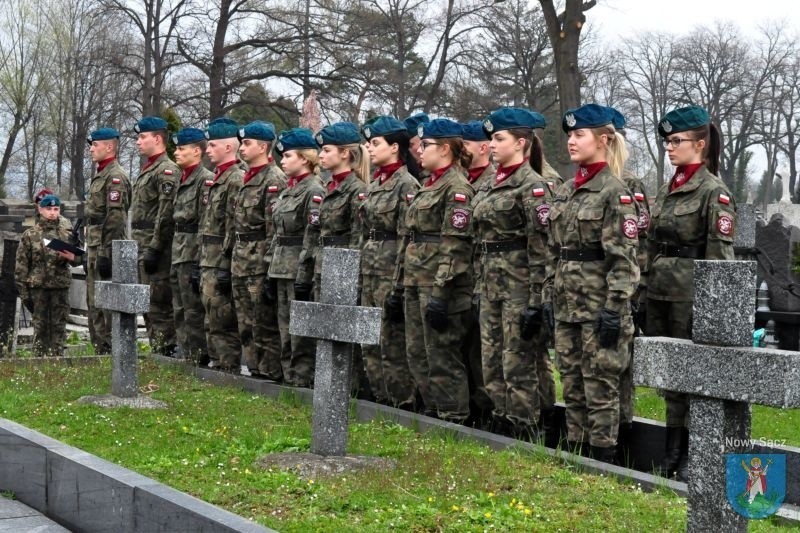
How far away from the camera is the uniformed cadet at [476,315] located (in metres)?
8.83

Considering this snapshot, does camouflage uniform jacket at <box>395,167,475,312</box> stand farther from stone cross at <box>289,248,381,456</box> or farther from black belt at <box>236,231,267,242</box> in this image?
black belt at <box>236,231,267,242</box>

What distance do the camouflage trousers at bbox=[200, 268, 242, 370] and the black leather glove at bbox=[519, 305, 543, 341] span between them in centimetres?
404

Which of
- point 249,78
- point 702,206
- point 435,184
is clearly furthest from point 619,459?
point 249,78

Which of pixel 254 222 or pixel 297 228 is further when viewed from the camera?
pixel 254 222

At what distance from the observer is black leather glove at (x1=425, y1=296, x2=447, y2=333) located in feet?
28.4

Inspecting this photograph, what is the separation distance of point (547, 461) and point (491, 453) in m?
0.40

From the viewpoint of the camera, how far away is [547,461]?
7230 mm

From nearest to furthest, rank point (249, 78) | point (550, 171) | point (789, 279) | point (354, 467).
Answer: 1. point (354, 467)
2. point (550, 171)
3. point (789, 279)
4. point (249, 78)

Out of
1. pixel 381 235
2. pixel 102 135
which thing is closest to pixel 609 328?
pixel 381 235

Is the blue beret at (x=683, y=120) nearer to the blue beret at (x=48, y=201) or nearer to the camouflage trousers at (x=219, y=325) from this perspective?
the camouflage trousers at (x=219, y=325)

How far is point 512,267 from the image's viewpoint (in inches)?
325

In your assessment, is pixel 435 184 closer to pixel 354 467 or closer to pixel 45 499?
pixel 354 467

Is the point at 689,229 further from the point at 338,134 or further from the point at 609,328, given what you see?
the point at 338,134

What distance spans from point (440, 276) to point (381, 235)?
1.03 meters
